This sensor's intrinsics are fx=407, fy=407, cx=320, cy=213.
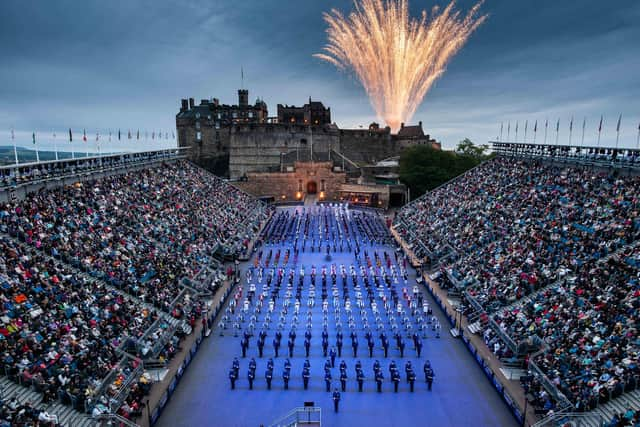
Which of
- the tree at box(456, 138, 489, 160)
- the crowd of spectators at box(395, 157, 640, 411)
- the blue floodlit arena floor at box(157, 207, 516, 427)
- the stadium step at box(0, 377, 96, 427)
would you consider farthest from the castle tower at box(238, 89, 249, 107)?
the stadium step at box(0, 377, 96, 427)

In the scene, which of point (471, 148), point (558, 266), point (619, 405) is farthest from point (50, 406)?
point (471, 148)

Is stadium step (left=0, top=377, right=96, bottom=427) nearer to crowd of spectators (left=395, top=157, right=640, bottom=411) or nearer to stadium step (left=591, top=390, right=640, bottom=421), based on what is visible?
crowd of spectators (left=395, top=157, right=640, bottom=411)

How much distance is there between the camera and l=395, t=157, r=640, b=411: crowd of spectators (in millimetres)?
15952

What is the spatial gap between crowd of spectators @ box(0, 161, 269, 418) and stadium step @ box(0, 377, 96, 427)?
221mm

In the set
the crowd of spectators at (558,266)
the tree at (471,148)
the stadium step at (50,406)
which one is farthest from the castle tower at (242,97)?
the stadium step at (50,406)

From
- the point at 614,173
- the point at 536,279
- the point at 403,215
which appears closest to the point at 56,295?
the point at 536,279

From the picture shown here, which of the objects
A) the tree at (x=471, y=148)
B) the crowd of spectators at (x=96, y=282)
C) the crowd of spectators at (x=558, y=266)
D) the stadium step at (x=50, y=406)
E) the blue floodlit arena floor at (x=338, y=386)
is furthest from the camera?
the tree at (x=471, y=148)

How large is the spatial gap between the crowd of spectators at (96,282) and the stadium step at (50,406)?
0.22 m

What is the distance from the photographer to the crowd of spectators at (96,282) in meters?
15.3

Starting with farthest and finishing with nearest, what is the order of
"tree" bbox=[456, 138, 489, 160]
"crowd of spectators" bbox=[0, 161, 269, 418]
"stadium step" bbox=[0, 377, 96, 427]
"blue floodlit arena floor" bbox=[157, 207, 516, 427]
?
"tree" bbox=[456, 138, 489, 160], "blue floodlit arena floor" bbox=[157, 207, 516, 427], "crowd of spectators" bbox=[0, 161, 269, 418], "stadium step" bbox=[0, 377, 96, 427]

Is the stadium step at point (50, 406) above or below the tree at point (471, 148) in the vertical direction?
below

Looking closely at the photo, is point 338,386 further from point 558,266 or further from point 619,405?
point 558,266

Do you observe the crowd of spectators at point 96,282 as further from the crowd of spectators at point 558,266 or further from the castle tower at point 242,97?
the castle tower at point 242,97

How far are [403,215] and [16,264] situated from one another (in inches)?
1565
